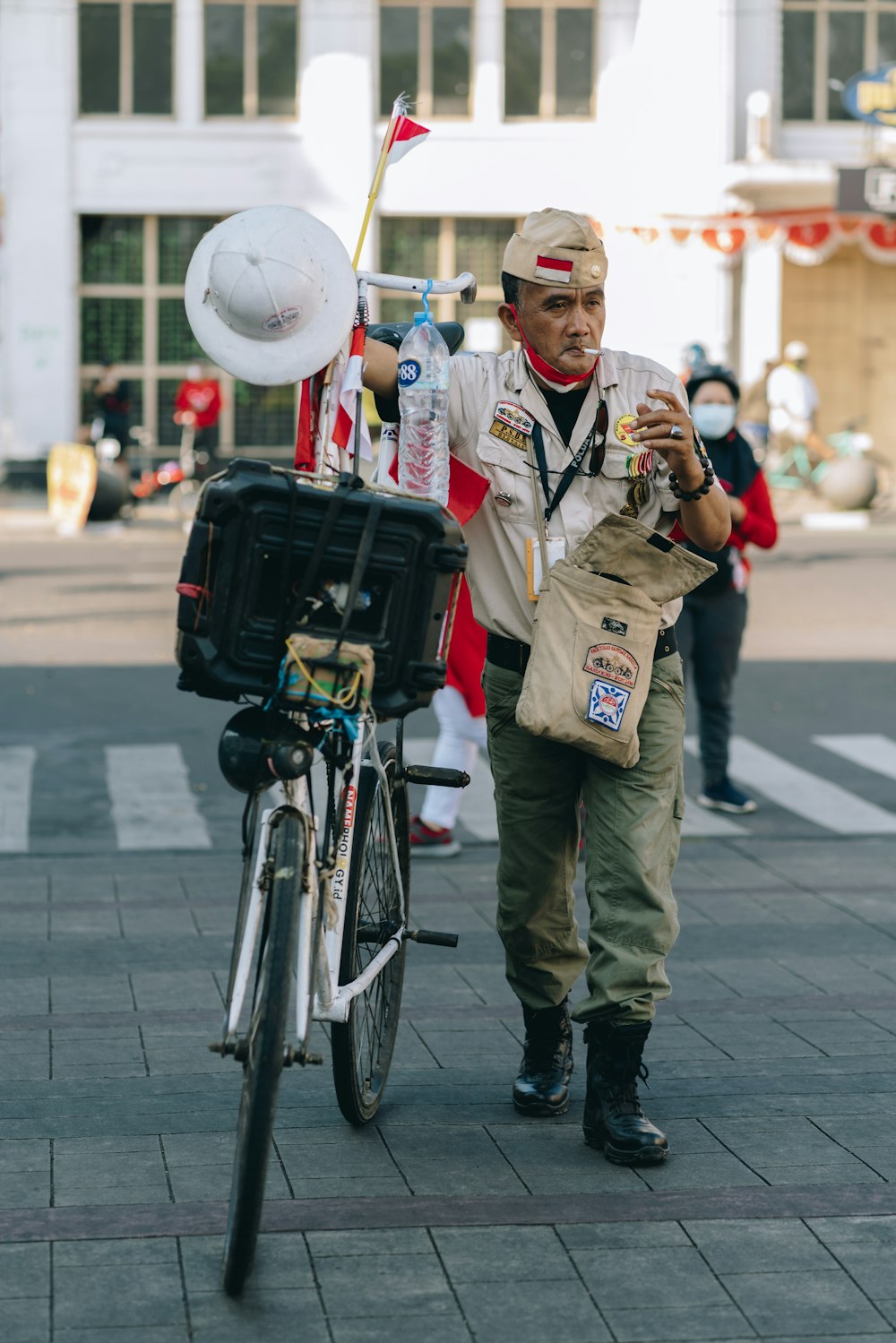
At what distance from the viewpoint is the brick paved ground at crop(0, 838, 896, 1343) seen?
3.59 m

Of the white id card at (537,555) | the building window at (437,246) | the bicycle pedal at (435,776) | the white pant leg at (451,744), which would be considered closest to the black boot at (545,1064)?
the bicycle pedal at (435,776)

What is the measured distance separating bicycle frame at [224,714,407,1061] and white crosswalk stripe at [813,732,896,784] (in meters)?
5.92

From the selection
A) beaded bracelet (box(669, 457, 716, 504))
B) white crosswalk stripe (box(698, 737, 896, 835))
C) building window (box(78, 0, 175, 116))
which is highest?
building window (box(78, 0, 175, 116))

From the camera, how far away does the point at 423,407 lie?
4.20 meters

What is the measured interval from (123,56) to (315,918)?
92.4 feet

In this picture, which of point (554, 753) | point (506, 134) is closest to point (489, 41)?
point (506, 134)

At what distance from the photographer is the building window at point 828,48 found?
3098 cm

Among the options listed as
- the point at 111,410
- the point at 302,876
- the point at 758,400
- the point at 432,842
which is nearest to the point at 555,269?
the point at 302,876

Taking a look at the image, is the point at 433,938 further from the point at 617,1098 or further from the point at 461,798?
the point at 461,798

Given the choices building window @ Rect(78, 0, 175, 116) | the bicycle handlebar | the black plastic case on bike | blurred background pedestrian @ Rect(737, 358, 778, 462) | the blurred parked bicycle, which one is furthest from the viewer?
building window @ Rect(78, 0, 175, 116)

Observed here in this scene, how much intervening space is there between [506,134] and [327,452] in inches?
1076

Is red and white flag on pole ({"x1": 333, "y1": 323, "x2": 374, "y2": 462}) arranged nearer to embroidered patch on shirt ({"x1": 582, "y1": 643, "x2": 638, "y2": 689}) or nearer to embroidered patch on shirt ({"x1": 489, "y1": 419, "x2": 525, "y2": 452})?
embroidered patch on shirt ({"x1": 489, "y1": 419, "x2": 525, "y2": 452})

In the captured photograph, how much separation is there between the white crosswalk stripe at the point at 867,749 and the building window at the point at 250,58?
21.7m

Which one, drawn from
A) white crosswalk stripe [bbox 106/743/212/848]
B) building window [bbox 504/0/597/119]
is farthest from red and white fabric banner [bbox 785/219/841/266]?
white crosswalk stripe [bbox 106/743/212/848]
